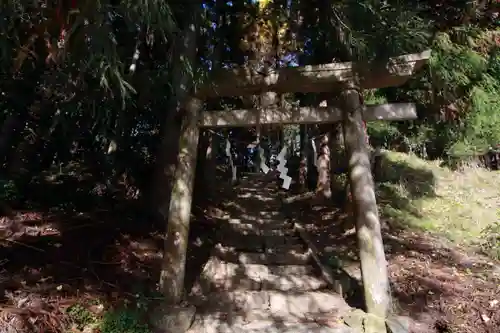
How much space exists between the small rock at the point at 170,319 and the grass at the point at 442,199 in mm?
5410

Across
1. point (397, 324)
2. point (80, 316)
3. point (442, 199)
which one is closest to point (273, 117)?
point (397, 324)

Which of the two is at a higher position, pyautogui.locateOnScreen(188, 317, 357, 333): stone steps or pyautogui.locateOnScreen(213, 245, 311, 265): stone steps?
pyautogui.locateOnScreen(213, 245, 311, 265): stone steps

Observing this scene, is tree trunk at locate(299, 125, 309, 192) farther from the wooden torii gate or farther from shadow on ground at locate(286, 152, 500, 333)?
the wooden torii gate

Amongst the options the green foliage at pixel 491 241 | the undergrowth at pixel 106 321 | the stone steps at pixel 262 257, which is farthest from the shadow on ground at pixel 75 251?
the green foliage at pixel 491 241

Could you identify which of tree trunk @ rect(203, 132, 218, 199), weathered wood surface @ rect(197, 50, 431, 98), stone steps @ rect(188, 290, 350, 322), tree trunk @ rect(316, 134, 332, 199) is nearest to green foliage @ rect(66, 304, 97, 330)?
stone steps @ rect(188, 290, 350, 322)

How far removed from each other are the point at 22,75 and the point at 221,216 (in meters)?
5.06

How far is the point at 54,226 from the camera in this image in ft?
20.8

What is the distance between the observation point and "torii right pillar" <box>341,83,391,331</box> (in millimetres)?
4695

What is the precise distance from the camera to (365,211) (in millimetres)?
4949

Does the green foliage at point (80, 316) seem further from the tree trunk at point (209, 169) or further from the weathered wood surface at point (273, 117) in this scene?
the tree trunk at point (209, 169)

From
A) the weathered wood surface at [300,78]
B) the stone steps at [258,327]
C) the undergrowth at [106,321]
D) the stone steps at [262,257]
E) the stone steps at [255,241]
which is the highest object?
the weathered wood surface at [300,78]

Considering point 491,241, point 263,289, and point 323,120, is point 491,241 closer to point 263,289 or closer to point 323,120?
point 323,120

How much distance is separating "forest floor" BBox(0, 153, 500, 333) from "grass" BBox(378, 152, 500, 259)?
41 mm

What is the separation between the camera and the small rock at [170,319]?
441cm
